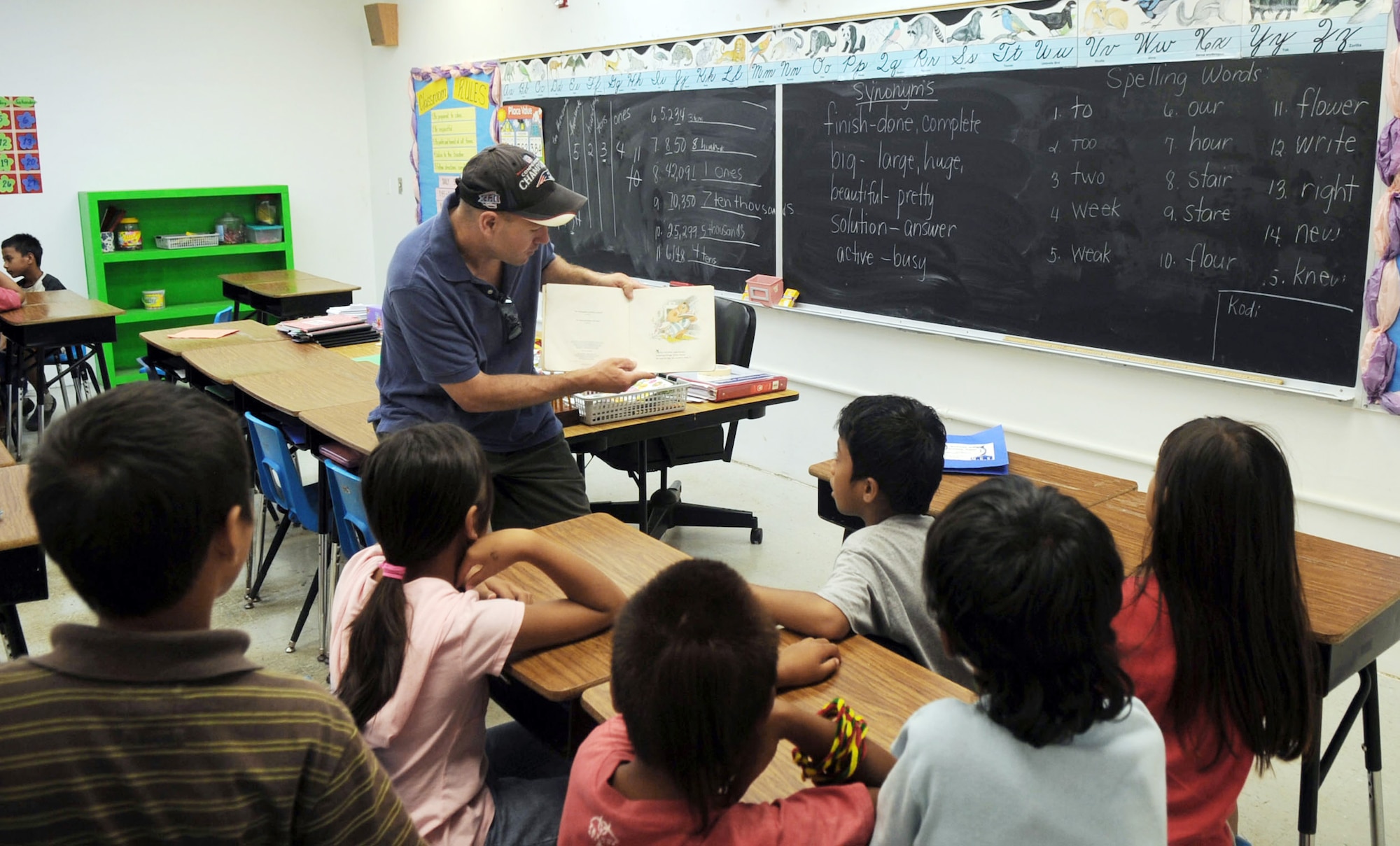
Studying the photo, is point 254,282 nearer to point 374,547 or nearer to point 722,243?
point 722,243

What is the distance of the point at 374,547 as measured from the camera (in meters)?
1.79

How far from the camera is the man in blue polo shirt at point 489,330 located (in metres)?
2.48

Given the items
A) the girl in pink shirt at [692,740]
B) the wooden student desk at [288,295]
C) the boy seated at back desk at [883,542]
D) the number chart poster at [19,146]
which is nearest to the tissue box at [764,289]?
the wooden student desk at [288,295]

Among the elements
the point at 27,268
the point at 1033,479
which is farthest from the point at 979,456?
Answer: the point at 27,268

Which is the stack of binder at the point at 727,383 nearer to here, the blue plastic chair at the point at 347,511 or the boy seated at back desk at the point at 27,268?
the blue plastic chair at the point at 347,511

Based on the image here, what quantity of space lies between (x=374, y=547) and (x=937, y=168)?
2995mm

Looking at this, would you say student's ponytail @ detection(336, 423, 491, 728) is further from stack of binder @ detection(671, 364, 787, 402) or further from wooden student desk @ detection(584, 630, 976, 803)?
stack of binder @ detection(671, 364, 787, 402)

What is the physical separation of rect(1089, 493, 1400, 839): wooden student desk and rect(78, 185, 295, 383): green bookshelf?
22.6 ft

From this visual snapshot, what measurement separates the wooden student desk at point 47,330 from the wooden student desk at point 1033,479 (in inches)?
156

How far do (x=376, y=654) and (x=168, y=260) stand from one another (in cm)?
715

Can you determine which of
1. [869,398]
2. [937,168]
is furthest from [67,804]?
[937,168]

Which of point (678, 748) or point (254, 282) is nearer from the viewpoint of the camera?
point (678, 748)

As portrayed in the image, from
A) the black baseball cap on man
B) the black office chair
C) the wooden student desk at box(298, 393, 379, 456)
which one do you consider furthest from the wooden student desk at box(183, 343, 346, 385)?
the black baseball cap on man

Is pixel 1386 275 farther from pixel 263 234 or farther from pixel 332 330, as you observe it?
pixel 263 234
